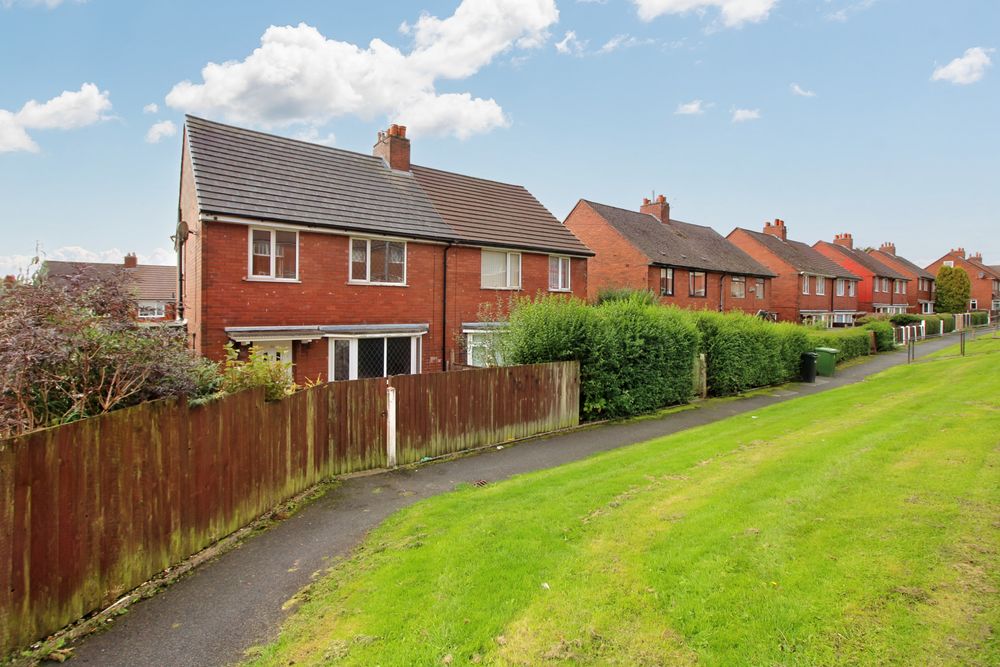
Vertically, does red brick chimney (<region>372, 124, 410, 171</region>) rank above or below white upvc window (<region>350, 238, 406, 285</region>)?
above

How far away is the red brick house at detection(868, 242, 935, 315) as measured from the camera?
228 ft

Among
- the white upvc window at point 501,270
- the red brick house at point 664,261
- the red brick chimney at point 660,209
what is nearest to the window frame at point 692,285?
the red brick house at point 664,261

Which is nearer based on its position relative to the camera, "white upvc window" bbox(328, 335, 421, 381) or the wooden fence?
the wooden fence

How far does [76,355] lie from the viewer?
5539 mm

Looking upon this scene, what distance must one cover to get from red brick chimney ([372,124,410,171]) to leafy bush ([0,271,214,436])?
16.4 m

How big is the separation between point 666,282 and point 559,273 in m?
11.8

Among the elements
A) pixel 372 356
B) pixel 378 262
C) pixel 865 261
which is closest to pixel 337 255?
pixel 378 262

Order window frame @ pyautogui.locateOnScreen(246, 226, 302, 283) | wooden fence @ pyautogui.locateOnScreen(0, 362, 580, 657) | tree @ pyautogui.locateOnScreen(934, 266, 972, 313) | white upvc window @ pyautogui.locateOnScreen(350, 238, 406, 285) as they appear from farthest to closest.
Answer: tree @ pyautogui.locateOnScreen(934, 266, 972, 313) < white upvc window @ pyautogui.locateOnScreen(350, 238, 406, 285) < window frame @ pyautogui.locateOnScreen(246, 226, 302, 283) < wooden fence @ pyautogui.locateOnScreen(0, 362, 580, 657)

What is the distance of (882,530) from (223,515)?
7279mm

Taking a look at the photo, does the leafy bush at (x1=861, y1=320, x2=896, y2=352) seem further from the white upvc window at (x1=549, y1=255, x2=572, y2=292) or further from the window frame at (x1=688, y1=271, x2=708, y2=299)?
the white upvc window at (x1=549, y1=255, x2=572, y2=292)

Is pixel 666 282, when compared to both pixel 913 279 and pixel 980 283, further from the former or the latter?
pixel 980 283

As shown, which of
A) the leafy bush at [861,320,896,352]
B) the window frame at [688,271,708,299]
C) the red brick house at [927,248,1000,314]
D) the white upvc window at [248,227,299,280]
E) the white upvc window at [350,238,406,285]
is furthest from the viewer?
the red brick house at [927,248,1000,314]

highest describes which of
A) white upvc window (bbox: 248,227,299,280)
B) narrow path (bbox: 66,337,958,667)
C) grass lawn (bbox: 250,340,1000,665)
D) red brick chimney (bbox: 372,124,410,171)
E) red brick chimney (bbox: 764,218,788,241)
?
red brick chimney (bbox: 764,218,788,241)

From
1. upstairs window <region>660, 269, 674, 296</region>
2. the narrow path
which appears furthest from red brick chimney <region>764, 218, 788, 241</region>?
the narrow path
